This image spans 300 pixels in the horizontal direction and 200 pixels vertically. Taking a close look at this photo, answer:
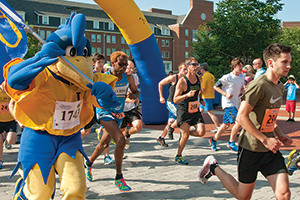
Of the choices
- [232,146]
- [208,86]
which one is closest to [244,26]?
[208,86]

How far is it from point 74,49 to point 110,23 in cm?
5751

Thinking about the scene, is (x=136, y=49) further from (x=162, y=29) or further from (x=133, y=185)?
(x=162, y=29)

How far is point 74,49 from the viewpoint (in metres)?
3.32

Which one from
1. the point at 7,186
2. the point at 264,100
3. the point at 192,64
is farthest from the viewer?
the point at 192,64

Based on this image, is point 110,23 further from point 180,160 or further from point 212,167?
point 212,167

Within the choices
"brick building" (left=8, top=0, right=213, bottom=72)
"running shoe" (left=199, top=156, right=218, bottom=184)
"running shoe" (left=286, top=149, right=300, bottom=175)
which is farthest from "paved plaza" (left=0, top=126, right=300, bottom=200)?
"brick building" (left=8, top=0, right=213, bottom=72)

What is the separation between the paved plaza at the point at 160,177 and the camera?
15.2ft

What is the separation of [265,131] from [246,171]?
0.47 meters

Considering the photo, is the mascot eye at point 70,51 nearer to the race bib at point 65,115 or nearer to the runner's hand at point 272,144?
the race bib at point 65,115

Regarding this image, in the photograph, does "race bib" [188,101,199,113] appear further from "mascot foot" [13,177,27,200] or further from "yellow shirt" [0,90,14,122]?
"mascot foot" [13,177,27,200]

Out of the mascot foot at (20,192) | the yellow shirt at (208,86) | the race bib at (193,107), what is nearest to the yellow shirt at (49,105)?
the mascot foot at (20,192)

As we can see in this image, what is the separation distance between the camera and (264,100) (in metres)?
3.52

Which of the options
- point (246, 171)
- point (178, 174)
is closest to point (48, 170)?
point (246, 171)

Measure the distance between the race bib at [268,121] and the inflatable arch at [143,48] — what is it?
27.6 feet
